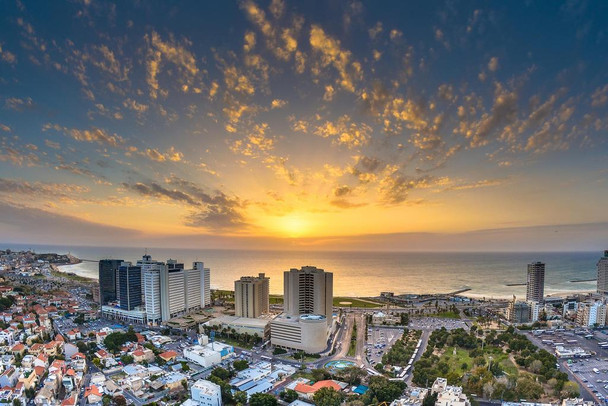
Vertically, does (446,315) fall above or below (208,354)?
below

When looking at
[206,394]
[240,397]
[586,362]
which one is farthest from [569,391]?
[206,394]

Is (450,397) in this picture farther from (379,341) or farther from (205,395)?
(379,341)

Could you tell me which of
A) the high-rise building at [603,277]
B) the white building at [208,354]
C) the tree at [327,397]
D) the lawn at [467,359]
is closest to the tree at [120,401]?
the white building at [208,354]

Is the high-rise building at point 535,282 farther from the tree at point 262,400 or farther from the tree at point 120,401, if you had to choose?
the tree at point 120,401

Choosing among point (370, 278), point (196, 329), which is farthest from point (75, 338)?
point (370, 278)

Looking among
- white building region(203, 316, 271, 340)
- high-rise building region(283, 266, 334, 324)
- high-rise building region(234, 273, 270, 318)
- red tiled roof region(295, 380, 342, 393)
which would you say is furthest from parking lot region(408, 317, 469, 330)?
red tiled roof region(295, 380, 342, 393)

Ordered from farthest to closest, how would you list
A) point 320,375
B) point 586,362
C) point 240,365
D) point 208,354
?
Answer: point 586,362, point 208,354, point 240,365, point 320,375
